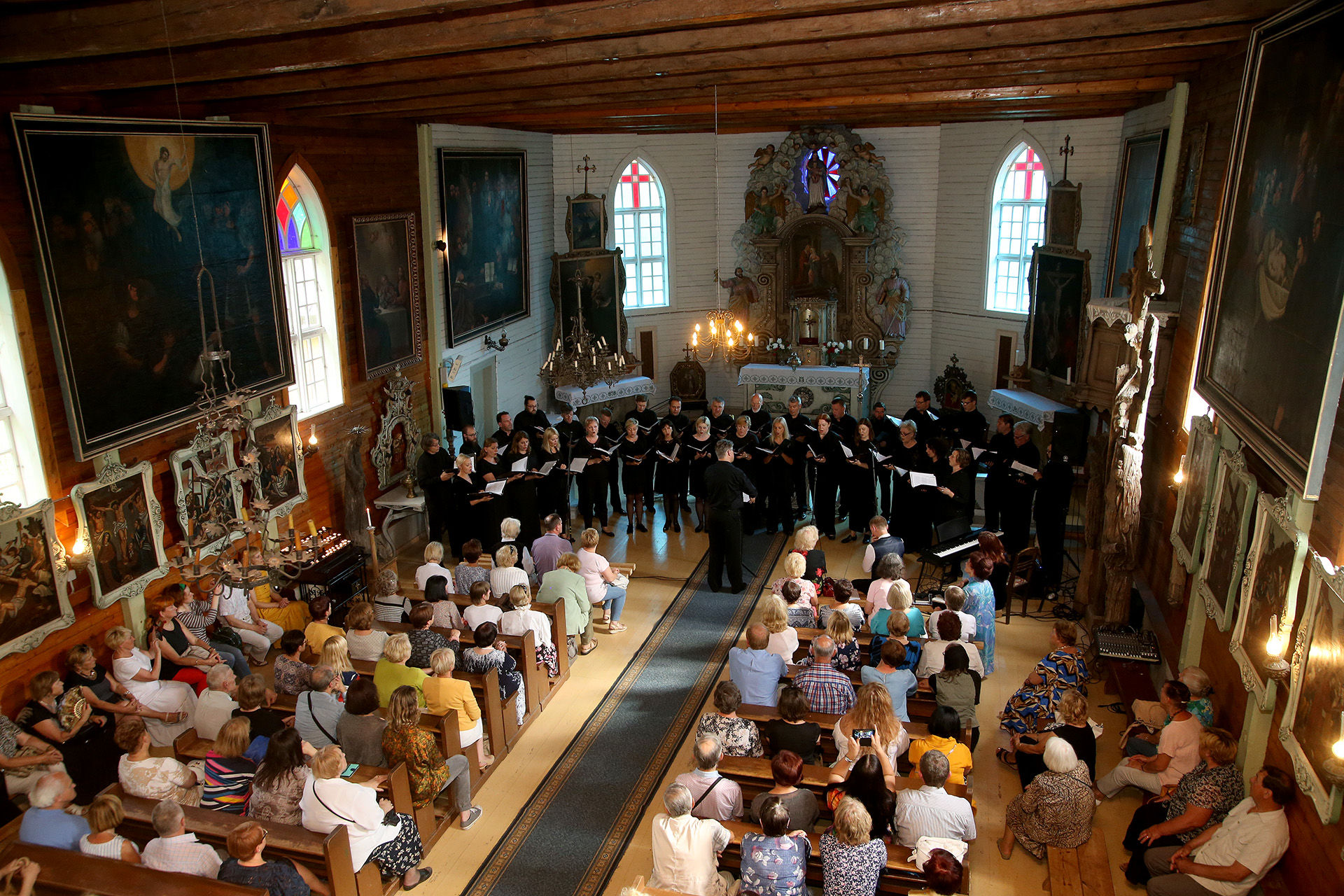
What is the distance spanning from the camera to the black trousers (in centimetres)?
1079

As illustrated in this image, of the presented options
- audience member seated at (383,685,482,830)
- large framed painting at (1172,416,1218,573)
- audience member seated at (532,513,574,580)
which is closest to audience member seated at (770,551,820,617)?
audience member seated at (532,513,574,580)

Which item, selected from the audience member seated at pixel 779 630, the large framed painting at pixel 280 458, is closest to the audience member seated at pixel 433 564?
the large framed painting at pixel 280 458

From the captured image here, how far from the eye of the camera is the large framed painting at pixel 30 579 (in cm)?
686

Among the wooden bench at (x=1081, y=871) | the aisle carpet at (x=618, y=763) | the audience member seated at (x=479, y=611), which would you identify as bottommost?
the aisle carpet at (x=618, y=763)

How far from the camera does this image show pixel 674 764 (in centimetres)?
799

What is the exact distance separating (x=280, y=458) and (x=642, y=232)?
10.6 meters

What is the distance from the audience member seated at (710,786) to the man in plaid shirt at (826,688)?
1.19m

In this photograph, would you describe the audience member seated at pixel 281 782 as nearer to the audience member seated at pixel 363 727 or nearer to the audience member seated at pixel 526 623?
the audience member seated at pixel 363 727

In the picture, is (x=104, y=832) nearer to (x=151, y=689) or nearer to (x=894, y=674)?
(x=151, y=689)

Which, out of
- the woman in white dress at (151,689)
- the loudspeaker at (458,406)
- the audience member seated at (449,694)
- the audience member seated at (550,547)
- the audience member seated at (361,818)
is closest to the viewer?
the audience member seated at (361,818)

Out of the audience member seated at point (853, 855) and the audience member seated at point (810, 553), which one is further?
the audience member seated at point (810, 553)

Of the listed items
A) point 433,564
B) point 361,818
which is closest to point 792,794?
point 361,818

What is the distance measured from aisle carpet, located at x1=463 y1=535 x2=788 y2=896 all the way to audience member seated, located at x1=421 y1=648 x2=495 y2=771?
2.74ft

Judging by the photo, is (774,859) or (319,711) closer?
(774,859)
